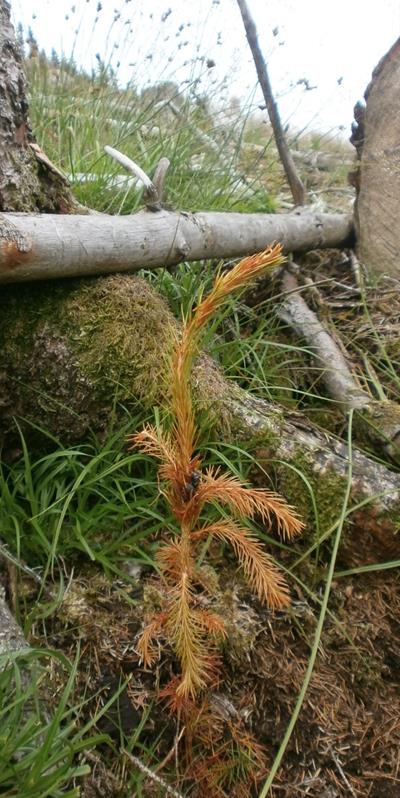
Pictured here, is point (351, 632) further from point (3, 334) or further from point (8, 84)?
point (8, 84)

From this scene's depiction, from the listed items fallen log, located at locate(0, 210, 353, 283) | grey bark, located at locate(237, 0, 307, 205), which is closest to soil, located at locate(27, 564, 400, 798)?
fallen log, located at locate(0, 210, 353, 283)

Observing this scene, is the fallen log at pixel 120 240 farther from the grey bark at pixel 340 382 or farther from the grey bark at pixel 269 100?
the grey bark at pixel 269 100

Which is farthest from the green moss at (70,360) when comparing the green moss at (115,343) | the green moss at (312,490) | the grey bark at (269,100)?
the grey bark at (269,100)

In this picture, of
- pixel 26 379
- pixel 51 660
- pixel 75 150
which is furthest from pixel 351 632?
pixel 75 150

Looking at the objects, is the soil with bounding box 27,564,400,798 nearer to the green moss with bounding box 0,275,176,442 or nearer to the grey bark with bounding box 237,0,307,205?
the green moss with bounding box 0,275,176,442

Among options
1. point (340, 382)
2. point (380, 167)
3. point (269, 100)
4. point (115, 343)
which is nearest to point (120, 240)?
point (115, 343)
